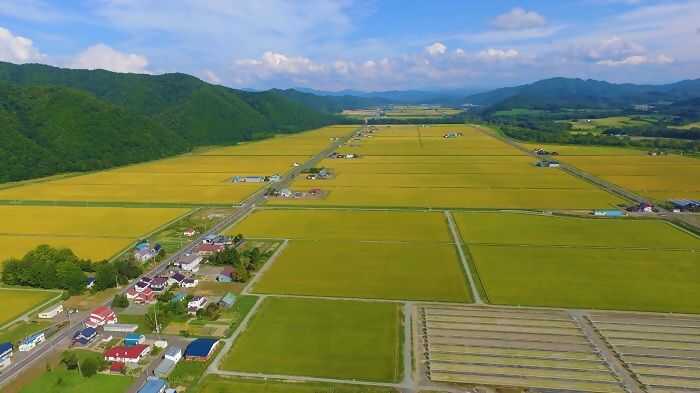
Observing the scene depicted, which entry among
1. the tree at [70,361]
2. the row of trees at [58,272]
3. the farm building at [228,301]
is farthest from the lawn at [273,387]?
the row of trees at [58,272]

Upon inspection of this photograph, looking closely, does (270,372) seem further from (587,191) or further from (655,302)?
(587,191)

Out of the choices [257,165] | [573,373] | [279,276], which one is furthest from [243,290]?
[257,165]

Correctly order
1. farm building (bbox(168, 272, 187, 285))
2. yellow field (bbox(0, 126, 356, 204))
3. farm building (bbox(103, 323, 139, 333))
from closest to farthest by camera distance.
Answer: farm building (bbox(103, 323, 139, 333)), farm building (bbox(168, 272, 187, 285)), yellow field (bbox(0, 126, 356, 204))

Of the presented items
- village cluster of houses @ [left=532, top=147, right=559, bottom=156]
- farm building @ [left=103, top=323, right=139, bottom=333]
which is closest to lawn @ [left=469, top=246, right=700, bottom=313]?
farm building @ [left=103, top=323, right=139, bottom=333]

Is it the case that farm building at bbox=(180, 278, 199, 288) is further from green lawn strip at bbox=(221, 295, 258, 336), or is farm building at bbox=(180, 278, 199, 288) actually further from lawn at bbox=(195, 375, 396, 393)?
lawn at bbox=(195, 375, 396, 393)

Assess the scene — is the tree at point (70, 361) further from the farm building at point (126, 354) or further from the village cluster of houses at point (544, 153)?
the village cluster of houses at point (544, 153)

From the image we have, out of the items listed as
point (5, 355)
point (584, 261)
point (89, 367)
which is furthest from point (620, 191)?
point (5, 355)
